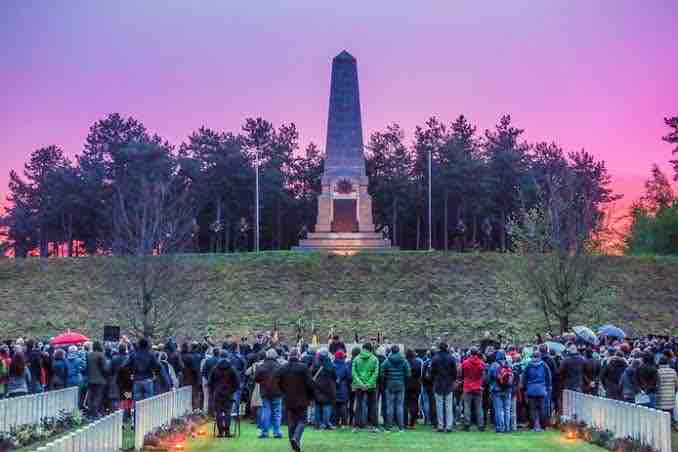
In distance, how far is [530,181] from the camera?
7938 centimetres

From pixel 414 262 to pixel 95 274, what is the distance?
17396 millimetres

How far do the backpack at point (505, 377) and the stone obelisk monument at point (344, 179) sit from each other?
41337 mm

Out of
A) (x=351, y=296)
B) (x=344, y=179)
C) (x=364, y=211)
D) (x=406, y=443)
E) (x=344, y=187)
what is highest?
(x=344, y=179)

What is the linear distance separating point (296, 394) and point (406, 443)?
3029 millimetres

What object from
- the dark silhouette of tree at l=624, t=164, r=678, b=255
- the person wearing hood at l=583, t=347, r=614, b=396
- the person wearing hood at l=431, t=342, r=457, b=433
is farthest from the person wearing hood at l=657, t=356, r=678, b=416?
the dark silhouette of tree at l=624, t=164, r=678, b=255

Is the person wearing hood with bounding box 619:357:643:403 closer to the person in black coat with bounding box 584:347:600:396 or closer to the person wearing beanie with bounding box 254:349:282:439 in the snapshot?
the person in black coat with bounding box 584:347:600:396

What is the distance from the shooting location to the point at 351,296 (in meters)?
54.8

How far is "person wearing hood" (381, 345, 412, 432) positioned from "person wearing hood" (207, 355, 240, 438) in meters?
3.29

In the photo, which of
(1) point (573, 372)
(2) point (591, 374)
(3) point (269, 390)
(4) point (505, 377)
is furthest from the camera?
(2) point (591, 374)

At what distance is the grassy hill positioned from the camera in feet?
165

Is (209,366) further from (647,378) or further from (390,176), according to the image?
(390,176)

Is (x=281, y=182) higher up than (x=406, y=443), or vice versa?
(x=281, y=182)

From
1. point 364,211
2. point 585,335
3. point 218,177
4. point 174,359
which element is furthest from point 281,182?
point 174,359

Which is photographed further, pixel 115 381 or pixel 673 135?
pixel 673 135
